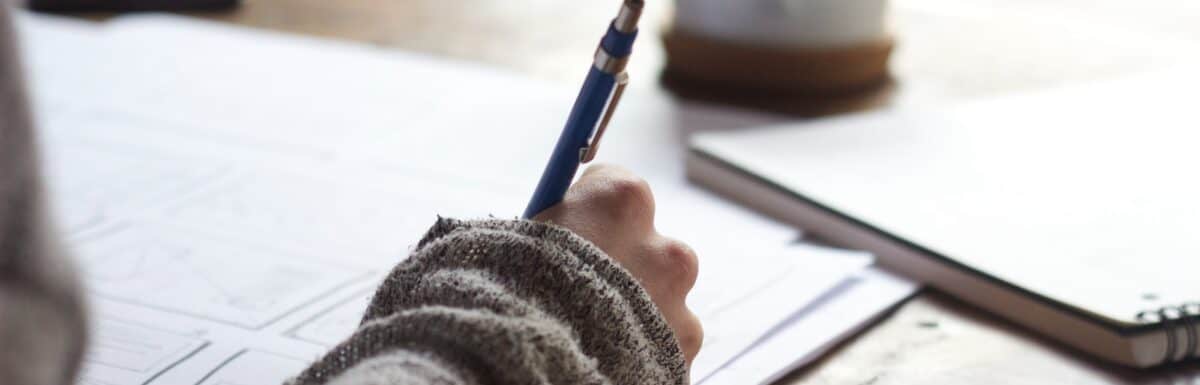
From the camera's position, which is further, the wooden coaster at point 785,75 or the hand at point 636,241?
the wooden coaster at point 785,75

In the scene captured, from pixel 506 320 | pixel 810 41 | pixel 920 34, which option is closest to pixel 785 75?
pixel 810 41

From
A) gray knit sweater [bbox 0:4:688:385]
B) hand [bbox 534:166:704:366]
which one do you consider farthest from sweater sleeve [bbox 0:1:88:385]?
hand [bbox 534:166:704:366]

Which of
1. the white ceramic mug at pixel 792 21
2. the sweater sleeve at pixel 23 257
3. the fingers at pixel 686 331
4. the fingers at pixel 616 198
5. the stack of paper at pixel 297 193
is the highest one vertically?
the sweater sleeve at pixel 23 257

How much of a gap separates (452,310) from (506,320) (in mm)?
15

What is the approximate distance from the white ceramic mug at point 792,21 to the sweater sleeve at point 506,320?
45 cm

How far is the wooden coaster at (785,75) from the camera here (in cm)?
85

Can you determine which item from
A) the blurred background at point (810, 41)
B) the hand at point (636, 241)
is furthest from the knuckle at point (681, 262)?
the blurred background at point (810, 41)

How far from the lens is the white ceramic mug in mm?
833

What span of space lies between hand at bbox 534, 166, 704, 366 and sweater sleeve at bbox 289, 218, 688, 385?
0.12 feet

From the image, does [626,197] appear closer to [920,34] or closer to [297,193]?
[297,193]

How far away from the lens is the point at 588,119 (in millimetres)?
460

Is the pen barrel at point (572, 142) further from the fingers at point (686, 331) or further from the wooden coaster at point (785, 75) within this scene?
the wooden coaster at point (785, 75)

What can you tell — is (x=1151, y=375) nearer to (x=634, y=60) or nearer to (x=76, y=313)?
(x=76, y=313)

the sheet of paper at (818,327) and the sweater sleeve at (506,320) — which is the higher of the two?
the sweater sleeve at (506,320)
